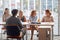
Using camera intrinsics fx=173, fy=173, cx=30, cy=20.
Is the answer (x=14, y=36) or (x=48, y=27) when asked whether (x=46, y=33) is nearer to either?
(x=48, y=27)

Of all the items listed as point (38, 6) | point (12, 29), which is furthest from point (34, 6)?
point (12, 29)

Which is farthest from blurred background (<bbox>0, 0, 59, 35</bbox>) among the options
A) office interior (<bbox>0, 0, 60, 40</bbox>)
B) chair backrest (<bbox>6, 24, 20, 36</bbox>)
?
chair backrest (<bbox>6, 24, 20, 36</bbox>)

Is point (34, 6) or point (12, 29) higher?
point (34, 6)

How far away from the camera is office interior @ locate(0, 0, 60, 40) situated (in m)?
7.88

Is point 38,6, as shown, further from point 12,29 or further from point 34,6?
point 12,29

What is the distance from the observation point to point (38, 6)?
316 inches

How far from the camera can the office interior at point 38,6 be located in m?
7.88

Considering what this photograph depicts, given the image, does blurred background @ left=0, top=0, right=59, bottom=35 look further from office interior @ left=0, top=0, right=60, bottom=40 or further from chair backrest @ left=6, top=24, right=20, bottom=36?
chair backrest @ left=6, top=24, right=20, bottom=36

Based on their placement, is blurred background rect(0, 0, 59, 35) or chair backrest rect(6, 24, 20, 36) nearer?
chair backrest rect(6, 24, 20, 36)

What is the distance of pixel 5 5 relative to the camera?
8.05 meters

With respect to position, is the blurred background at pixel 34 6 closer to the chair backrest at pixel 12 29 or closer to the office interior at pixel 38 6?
the office interior at pixel 38 6

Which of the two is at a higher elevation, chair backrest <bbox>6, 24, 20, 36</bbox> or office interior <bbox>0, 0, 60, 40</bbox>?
office interior <bbox>0, 0, 60, 40</bbox>

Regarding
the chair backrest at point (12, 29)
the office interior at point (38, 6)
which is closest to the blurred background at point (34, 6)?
the office interior at point (38, 6)

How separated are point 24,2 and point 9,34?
3442 mm
